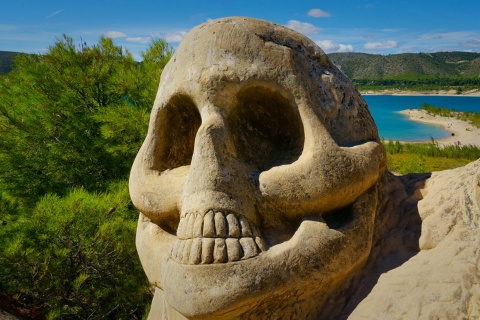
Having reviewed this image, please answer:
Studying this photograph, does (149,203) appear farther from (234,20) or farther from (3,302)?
(3,302)

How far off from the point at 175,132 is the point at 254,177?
0.83m

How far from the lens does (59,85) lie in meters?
6.96

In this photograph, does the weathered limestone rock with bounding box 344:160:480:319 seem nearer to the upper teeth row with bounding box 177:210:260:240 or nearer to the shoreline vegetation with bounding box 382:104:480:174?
the upper teeth row with bounding box 177:210:260:240

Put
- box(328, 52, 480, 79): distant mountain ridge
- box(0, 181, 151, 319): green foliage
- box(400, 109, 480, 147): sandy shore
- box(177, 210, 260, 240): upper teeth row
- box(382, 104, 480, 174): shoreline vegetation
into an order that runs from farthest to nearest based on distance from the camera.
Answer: box(328, 52, 480, 79): distant mountain ridge → box(400, 109, 480, 147): sandy shore → box(382, 104, 480, 174): shoreline vegetation → box(0, 181, 151, 319): green foliage → box(177, 210, 260, 240): upper teeth row

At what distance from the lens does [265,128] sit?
106 inches

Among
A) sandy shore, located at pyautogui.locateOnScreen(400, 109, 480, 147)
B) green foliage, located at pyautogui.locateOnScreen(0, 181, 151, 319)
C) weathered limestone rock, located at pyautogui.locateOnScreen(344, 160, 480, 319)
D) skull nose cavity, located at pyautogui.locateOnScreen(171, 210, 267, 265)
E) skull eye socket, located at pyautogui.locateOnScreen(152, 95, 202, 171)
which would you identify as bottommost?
sandy shore, located at pyautogui.locateOnScreen(400, 109, 480, 147)

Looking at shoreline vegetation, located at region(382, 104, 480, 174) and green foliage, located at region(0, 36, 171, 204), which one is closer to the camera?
green foliage, located at region(0, 36, 171, 204)

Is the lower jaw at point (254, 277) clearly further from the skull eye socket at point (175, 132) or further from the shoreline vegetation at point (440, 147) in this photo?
the shoreline vegetation at point (440, 147)

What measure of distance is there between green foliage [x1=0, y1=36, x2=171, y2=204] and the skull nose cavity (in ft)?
14.0

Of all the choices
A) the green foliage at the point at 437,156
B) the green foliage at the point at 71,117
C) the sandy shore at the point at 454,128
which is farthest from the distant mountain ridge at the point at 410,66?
the green foliage at the point at 71,117

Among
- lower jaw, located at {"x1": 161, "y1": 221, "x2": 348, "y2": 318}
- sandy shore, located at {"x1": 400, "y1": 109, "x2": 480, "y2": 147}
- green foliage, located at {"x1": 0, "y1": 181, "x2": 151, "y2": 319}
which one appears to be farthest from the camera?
sandy shore, located at {"x1": 400, "y1": 109, "x2": 480, "y2": 147}

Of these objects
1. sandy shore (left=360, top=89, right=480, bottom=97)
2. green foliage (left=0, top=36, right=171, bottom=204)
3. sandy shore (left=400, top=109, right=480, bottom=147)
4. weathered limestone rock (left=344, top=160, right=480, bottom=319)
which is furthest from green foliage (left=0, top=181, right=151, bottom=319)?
sandy shore (left=360, top=89, right=480, bottom=97)

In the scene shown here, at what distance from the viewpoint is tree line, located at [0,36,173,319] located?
4199 millimetres

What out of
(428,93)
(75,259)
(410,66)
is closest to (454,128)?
(75,259)
